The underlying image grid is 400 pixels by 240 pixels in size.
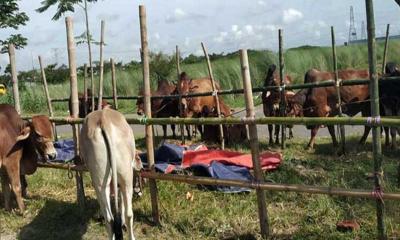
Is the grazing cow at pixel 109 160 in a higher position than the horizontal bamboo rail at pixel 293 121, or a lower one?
lower

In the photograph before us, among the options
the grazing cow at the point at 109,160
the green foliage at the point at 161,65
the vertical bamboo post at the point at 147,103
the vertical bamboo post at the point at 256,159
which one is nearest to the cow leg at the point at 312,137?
the vertical bamboo post at the point at 147,103

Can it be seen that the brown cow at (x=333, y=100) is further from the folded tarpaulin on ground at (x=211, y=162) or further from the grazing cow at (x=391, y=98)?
the folded tarpaulin on ground at (x=211, y=162)

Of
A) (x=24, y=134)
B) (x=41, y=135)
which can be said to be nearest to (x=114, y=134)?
(x=41, y=135)

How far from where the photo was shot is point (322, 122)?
516 centimetres

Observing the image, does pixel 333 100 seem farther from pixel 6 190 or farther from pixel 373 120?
pixel 6 190

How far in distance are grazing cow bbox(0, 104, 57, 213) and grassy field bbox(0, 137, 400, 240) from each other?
429mm

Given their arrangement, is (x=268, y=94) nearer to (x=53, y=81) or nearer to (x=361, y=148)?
(x=361, y=148)

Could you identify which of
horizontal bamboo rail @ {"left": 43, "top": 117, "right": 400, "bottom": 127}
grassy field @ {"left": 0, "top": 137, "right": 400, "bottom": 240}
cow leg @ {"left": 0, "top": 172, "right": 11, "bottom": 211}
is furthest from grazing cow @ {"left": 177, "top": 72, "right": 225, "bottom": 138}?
horizontal bamboo rail @ {"left": 43, "top": 117, "right": 400, "bottom": 127}

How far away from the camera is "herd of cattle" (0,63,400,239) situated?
5.26 meters

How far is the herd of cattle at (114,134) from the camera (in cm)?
526

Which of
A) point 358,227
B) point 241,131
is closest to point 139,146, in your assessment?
point 241,131

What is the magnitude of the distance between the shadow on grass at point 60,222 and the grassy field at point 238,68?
14849 millimetres

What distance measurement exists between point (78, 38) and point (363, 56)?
1280 centimetres

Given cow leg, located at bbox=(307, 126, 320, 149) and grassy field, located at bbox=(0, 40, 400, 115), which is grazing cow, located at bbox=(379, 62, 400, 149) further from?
grassy field, located at bbox=(0, 40, 400, 115)
